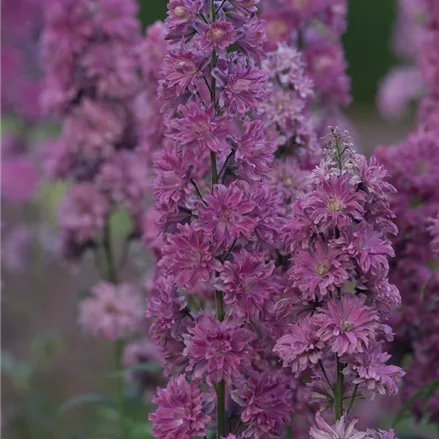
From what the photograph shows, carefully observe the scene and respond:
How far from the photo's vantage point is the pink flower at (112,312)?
3.79m

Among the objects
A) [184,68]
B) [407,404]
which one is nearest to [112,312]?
[407,404]

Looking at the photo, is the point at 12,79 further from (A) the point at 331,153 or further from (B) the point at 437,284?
(A) the point at 331,153

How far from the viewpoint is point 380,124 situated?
41.7 ft

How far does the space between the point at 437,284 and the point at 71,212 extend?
153cm

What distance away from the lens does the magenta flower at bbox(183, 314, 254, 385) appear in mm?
2197

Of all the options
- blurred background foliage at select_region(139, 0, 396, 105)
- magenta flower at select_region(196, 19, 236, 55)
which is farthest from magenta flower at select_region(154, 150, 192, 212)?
blurred background foliage at select_region(139, 0, 396, 105)

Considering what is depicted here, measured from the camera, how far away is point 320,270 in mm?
2131

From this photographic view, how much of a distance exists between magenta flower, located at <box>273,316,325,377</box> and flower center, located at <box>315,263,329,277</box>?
10 cm

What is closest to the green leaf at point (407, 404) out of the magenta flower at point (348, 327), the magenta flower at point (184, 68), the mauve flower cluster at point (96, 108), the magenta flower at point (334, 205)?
the magenta flower at point (348, 327)

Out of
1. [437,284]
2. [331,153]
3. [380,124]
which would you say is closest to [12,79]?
[437,284]

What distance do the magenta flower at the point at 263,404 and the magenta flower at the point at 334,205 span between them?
411mm

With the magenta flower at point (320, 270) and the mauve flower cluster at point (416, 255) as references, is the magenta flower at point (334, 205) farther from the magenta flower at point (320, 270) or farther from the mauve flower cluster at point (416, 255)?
the mauve flower cluster at point (416, 255)

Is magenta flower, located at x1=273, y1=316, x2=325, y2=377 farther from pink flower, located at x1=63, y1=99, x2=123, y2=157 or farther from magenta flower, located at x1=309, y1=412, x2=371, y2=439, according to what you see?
pink flower, located at x1=63, y1=99, x2=123, y2=157

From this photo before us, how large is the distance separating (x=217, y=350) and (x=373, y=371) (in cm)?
34
